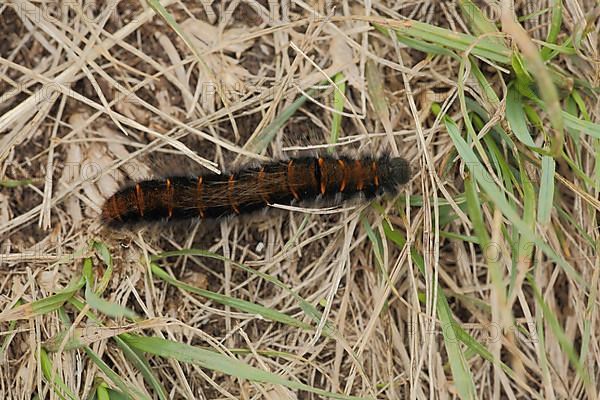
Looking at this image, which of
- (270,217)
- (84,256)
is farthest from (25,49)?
(270,217)

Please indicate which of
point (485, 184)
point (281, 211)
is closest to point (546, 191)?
point (485, 184)

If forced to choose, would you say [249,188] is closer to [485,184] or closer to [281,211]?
[281,211]

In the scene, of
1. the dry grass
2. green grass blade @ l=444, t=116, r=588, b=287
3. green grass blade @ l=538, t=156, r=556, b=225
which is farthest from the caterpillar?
green grass blade @ l=538, t=156, r=556, b=225

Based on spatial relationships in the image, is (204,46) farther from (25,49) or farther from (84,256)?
(84,256)

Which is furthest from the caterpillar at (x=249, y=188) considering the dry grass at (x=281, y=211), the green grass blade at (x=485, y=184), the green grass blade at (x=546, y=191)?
the green grass blade at (x=546, y=191)

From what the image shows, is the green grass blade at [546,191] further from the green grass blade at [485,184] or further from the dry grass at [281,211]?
the dry grass at [281,211]

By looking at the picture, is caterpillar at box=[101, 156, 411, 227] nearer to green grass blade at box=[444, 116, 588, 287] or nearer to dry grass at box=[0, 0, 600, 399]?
dry grass at box=[0, 0, 600, 399]
